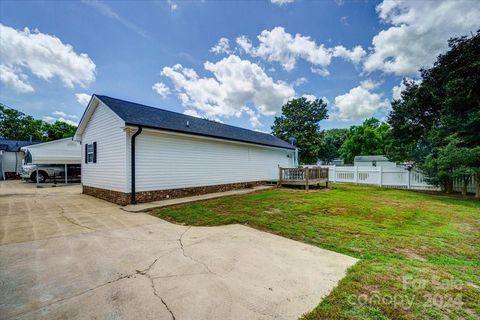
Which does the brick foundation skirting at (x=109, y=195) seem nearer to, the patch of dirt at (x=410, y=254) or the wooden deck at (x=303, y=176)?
the patch of dirt at (x=410, y=254)

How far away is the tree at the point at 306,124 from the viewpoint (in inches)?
1067

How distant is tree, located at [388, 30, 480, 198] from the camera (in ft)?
30.3

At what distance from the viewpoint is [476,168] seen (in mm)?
8969

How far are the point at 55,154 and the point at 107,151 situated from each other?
10874 millimetres

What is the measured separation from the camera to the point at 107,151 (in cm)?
920

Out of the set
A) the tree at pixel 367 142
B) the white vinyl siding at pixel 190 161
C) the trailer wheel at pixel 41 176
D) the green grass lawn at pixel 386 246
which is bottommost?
the green grass lawn at pixel 386 246

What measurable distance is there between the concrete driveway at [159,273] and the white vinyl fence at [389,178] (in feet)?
44.8

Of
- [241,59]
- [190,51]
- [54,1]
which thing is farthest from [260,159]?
[54,1]

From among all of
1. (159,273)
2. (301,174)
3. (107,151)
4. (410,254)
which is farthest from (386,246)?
(107,151)

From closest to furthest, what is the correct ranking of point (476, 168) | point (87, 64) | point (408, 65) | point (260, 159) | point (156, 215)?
point (156, 215), point (476, 168), point (408, 65), point (87, 64), point (260, 159)

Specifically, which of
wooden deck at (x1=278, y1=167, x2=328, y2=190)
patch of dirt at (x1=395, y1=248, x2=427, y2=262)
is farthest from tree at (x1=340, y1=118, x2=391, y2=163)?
patch of dirt at (x1=395, y1=248, x2=427, y2=262)

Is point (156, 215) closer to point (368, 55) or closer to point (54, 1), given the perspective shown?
point (54, 1)

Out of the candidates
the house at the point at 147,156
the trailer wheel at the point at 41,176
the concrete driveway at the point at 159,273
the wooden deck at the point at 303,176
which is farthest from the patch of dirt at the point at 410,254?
the trailer wheel at the point at 41,176

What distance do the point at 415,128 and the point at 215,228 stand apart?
48.0ft
